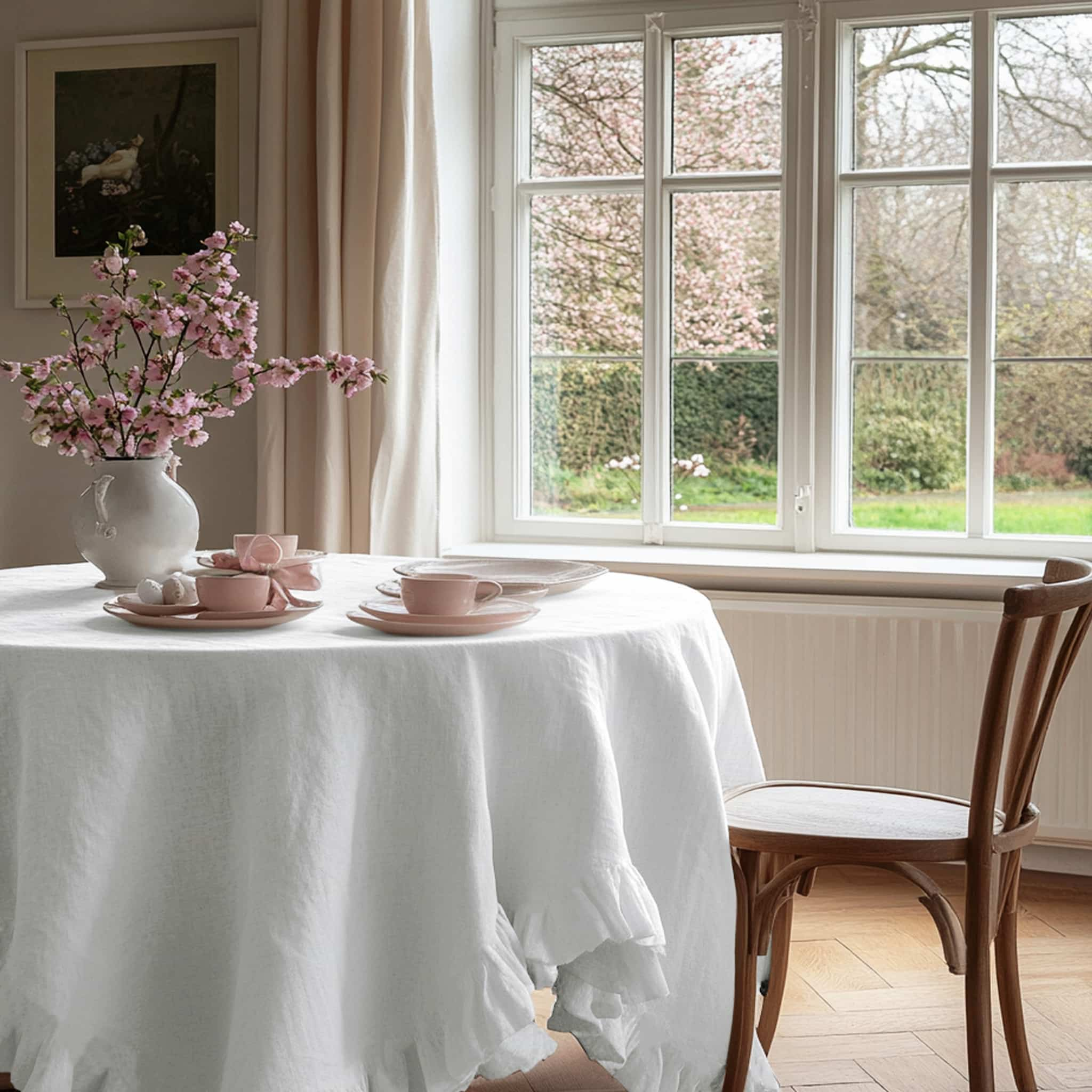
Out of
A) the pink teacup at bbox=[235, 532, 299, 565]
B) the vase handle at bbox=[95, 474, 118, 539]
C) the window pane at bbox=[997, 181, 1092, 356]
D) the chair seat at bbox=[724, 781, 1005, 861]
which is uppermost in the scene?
the window pane at bbox=[997, 181, 1092, 356]

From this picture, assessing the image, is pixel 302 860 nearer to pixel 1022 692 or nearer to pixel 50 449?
pixel 1022 692

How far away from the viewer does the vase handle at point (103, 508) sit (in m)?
2.15

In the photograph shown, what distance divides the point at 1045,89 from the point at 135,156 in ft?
7.47

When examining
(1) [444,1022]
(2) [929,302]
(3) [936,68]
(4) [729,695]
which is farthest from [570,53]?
(1) [444,1022]

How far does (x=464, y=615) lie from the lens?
175cm

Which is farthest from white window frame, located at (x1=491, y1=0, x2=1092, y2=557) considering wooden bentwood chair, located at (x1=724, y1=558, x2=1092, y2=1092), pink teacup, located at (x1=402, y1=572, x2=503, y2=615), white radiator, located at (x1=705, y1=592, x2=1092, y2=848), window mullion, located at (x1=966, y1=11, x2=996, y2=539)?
pink teacup, located at (x1=402, y1=572, x2=503, y2=615)

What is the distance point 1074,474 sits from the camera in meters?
3.26

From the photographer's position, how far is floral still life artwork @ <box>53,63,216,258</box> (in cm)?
344

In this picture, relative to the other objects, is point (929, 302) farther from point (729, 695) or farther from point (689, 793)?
point (689, 793)

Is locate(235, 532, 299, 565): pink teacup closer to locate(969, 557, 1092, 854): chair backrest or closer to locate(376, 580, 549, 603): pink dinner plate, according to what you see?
locate(376, 580, 549, 603): pink dinner plate

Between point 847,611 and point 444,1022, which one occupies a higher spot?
point 847,611

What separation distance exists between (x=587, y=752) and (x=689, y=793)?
210 millimetres

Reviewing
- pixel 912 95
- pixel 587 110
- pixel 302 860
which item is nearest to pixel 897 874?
pixel 302 860

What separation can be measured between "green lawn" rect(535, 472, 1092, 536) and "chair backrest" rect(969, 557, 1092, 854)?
1262 millimetres
